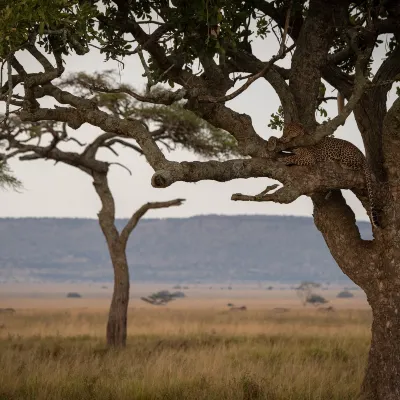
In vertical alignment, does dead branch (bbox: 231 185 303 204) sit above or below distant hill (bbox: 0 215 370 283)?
below

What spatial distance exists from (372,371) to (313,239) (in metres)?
175

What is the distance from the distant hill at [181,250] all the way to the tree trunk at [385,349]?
15083cm

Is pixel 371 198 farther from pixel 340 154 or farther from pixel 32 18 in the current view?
pixel 32 18

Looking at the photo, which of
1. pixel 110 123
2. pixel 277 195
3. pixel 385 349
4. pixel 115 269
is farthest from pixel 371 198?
pixel 115 269

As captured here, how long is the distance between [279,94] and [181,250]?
16730cm

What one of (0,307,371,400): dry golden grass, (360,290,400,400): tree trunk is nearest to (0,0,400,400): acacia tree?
(360,290,400,400): tree trunk

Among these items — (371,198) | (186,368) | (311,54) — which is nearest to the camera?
(371,198)

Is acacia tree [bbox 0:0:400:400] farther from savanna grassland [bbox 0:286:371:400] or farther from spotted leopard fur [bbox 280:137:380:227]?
savanna grassland [bbox 0:286:371:400]

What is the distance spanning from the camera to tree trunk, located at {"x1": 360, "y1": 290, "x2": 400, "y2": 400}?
9836 millimetres

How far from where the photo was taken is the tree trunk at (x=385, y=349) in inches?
387

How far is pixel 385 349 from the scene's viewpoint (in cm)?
990

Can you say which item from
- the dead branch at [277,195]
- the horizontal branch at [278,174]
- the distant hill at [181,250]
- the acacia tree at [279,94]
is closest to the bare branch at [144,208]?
the acacia tree at [279,94]

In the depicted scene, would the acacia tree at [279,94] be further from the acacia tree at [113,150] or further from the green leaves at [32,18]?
the acacia tree at [113,150]

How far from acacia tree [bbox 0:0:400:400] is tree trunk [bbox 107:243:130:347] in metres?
7.62
